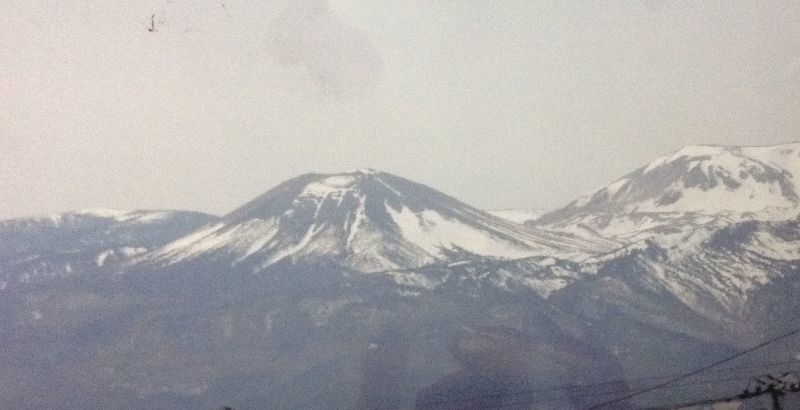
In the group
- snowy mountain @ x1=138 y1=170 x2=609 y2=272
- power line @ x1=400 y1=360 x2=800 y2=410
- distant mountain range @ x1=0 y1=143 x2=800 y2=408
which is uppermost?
snowy mountain @ x1=138 y1=170 x2=609 y2=272

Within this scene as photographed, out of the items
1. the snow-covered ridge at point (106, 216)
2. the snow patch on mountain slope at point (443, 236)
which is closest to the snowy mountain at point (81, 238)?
the snow-covered ridge at point (106, 216)

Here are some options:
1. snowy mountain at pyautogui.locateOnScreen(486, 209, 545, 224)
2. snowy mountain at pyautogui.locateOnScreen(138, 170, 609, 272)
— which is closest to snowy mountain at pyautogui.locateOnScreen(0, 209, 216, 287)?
snowy mountain at pyautogui.locateOnScreen(138, 170, 609, 272)

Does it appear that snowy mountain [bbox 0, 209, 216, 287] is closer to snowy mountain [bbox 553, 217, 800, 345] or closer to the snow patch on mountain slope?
the snow patch on mountain slope

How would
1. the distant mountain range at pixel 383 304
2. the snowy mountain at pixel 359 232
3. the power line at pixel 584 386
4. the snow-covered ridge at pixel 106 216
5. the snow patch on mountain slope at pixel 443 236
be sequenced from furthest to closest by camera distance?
the snow-covered ridge at pixel 106 216 → the snow patch on mountain slope at pixel 443 236 → the snowy mountain at pixel 359 232 → the distant mountain range at pixel 383 304 → the power line at pixel 584 386

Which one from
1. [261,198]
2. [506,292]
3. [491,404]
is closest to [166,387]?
[491,404]

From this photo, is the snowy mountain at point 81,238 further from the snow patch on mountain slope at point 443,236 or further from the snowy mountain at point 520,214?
the snowy mountain at point 520,214

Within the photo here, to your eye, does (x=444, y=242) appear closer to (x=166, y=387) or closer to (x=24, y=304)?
(x=166, y=387)

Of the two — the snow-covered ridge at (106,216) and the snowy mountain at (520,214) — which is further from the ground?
the snow-covered ridge at (106,216)

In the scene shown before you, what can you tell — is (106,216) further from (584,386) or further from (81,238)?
(584,386)
